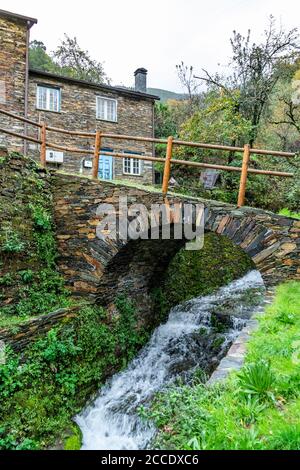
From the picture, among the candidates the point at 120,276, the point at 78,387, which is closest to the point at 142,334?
the point at 120,276

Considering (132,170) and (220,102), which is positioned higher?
(220,102)

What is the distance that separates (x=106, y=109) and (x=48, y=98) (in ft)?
9.09

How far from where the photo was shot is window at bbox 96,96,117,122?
15695 millimetres

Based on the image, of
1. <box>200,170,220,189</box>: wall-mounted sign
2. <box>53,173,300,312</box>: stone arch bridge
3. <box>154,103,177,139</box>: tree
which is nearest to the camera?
<box>53,173,300,312</box>: stone arch bridge

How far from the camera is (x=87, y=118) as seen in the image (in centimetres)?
1531

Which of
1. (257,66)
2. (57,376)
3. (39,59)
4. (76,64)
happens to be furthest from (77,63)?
(57,376)

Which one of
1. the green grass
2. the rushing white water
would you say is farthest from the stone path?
the rushing white water

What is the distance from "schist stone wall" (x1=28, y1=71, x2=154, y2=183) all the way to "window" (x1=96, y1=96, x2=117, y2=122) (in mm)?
171

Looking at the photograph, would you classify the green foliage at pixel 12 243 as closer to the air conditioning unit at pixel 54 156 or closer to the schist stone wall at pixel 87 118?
the schist stone wall at pixel 87 118

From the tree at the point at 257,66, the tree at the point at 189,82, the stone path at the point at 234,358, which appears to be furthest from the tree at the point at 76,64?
the stone path at the point at 234,358

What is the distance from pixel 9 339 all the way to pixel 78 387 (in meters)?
1.74

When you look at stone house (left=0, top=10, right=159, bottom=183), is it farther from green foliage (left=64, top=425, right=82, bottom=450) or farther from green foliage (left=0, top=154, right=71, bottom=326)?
green foliage (left=64, top=425, right=82, bottom=450)
